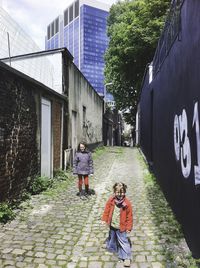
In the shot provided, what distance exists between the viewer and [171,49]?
24.9 ft

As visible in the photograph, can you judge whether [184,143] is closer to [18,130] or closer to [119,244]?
[119,244]

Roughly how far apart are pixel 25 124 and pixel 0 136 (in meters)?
1.66

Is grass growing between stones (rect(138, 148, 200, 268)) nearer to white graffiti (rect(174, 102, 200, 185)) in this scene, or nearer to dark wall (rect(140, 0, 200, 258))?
dark wall (rect(140, 0, 200, 258))

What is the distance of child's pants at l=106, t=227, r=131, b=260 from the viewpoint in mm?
5004

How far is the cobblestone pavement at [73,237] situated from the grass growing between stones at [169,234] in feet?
0.05

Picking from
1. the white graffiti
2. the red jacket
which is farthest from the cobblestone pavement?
the white graffiti

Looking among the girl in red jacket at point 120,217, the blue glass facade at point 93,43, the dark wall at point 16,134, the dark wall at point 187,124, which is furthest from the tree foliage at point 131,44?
the blue glass facade at point 93,43

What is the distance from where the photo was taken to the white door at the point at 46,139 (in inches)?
417

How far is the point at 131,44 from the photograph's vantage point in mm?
28297

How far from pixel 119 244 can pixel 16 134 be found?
4.14 m

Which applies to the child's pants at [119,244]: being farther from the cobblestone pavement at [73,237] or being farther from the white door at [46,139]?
the white door at [46,139]

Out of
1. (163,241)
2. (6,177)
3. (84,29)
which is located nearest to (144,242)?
(163,241)

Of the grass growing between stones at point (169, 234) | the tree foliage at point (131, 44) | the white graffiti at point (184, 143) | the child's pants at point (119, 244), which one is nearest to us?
the white graffiti at point (184, 143)

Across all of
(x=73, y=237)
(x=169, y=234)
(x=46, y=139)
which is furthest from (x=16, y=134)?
(x=169, y=234)
